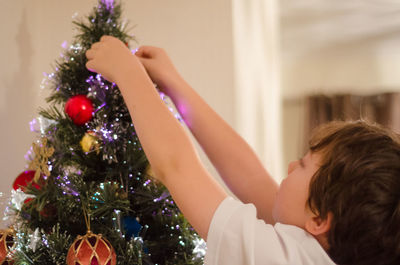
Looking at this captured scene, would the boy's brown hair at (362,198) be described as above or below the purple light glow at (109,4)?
below

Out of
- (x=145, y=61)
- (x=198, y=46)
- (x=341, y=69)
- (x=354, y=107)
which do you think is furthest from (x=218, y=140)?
(x=341, y=69)

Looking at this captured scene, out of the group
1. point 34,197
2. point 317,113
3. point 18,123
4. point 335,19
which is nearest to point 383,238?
Result: point 34,197

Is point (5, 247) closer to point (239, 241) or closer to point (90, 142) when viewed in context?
point (90, 142)

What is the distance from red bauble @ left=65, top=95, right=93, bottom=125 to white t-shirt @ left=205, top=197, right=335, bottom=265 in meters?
0.28

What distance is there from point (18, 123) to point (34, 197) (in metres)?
0.35

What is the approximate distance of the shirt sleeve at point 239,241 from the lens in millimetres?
535

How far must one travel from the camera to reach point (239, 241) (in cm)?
54

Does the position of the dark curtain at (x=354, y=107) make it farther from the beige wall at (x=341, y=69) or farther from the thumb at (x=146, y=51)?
the thumb at (x=146, y=51)

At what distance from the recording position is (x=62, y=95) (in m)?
0.73

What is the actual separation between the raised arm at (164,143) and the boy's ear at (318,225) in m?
0.13

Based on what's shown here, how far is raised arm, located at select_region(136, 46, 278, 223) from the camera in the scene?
780 mm

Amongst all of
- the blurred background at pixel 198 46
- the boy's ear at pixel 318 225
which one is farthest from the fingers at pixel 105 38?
the boy's ear at pixel 318 225

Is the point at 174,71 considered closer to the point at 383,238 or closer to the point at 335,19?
the point at 383,238

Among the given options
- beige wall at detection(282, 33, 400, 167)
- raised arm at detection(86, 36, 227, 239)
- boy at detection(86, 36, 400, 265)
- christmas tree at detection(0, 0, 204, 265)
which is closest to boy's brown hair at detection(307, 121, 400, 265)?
boy at detection(86, 36, 400, 265)
